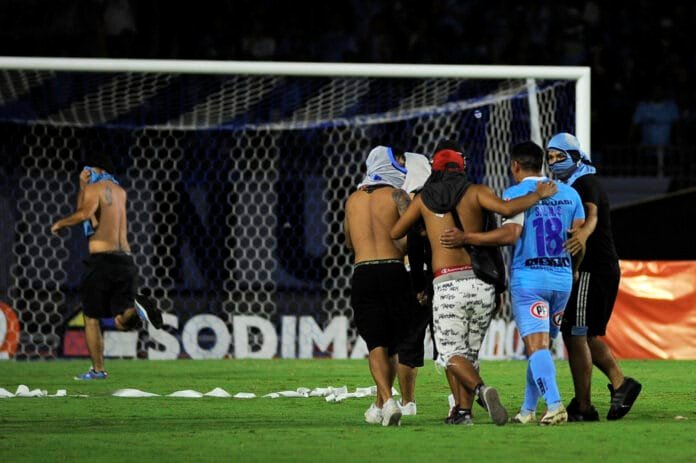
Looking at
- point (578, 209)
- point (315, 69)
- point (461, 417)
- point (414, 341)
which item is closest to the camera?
point (461, 417)

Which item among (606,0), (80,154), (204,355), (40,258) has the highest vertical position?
(606,0)

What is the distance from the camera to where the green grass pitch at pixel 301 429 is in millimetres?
7324

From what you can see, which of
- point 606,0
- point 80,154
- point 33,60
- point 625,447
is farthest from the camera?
point 606,0

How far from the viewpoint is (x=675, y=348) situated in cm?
1684

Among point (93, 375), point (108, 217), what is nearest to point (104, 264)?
point (108, 217)

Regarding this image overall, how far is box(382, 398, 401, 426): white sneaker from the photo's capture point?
883cm

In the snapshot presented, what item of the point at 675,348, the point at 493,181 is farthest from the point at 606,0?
the point at 675,348

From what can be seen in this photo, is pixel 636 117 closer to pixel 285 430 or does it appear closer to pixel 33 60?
pixel 33 60

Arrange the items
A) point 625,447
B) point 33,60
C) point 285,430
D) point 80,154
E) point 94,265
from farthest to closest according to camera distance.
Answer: point 80,154 → point 33,60 → point 94,265 → point 285,430 → point 625,447

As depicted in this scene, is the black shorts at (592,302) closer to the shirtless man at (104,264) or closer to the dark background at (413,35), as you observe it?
the shirtless man at (104,264)

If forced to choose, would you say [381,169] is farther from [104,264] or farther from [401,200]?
[104,264]

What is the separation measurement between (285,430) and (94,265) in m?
6.21

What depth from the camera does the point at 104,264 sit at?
14.4 meters

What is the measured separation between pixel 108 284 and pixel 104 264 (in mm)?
212
